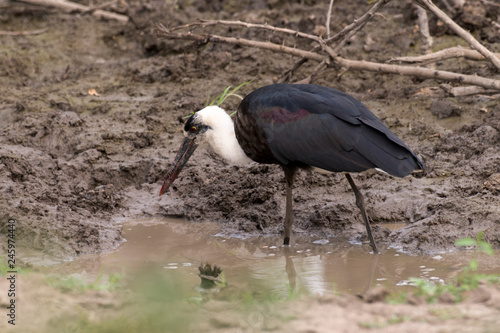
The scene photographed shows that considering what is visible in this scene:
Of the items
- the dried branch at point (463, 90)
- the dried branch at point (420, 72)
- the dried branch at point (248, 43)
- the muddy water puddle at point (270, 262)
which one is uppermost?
the dried branch at point (248, 43)

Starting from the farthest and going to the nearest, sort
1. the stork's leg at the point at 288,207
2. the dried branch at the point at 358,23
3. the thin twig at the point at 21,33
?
the thin twig at the point at 21,33
the dried branch at the point at 358,23
the stork's leg at the point at 288,207

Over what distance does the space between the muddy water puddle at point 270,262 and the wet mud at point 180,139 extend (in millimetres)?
167

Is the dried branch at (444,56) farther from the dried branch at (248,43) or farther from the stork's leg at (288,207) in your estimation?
the stork's leg at (288,207)

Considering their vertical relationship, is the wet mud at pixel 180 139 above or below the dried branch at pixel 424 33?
below

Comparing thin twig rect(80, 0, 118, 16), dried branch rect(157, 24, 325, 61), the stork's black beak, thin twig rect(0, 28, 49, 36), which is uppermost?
thin twig rect(80, 0, 118, 16)

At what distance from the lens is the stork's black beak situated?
233 inches

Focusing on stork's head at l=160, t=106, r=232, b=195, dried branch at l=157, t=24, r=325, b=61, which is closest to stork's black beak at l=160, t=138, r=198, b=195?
stork's head at l=160, t=106, r=232, b=195

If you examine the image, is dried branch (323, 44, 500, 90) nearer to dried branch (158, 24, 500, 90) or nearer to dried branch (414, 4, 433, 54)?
dried branch (158, 24, 500, 90)

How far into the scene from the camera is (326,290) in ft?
14.3

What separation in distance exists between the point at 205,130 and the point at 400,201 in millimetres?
1830

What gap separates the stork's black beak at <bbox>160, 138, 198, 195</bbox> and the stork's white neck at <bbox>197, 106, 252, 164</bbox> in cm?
25

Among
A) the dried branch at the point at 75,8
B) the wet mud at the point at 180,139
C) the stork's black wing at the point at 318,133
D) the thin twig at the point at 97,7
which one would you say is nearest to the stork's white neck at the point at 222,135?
the stork's black wing at the point at 318,133

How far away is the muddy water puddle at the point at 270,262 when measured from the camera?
4.52 m

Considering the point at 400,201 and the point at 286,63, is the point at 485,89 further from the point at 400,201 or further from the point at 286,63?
the point at 286,63
